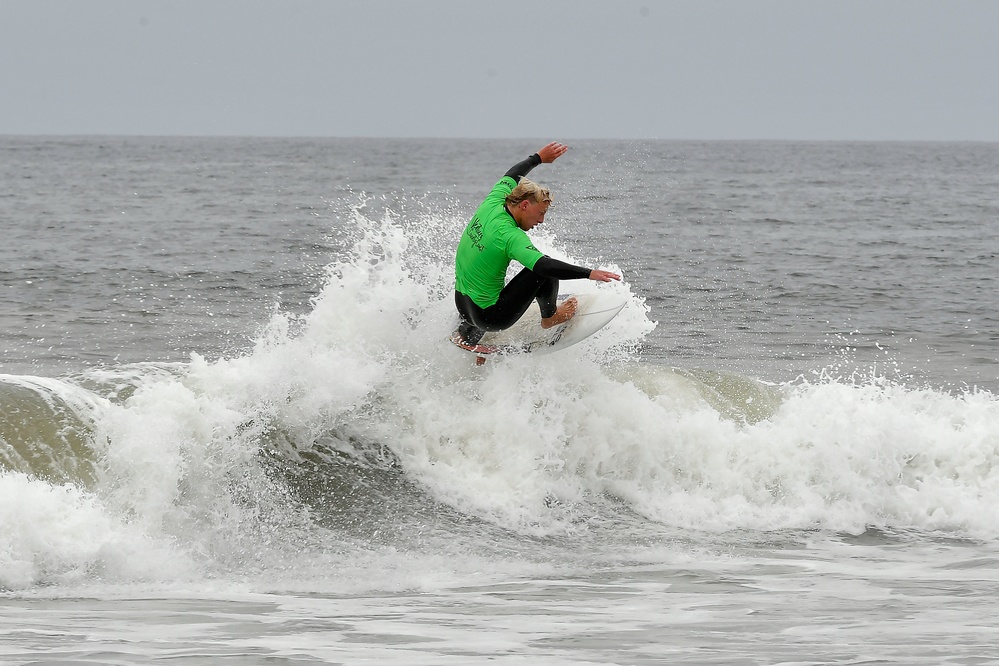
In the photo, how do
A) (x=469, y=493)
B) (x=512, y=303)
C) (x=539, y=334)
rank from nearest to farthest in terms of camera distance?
(x=512, y=303) < (x=469, y=493) < (x=539, y=334)

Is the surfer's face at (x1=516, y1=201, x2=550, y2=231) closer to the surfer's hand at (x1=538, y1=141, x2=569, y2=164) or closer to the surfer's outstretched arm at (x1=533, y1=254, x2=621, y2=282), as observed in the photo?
the surfer's outstretched arm at (x1=533, y1=254, x2=621, y2=282)

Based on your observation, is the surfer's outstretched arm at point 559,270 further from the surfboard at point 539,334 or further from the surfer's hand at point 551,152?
the surfer's hand at point 551,152

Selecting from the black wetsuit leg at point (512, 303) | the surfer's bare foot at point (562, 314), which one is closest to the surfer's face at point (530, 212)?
the black wetsuit leg at point (512, 303)

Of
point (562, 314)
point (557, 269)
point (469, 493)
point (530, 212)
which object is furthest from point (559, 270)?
point (469, 493)

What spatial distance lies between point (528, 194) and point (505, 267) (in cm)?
60

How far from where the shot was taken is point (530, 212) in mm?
8414

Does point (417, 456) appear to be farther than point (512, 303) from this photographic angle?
Yes

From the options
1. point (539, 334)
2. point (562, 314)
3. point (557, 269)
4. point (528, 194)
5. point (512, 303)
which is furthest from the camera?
point (539, 334)

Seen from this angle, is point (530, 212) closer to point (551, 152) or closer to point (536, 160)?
point (536, 160)

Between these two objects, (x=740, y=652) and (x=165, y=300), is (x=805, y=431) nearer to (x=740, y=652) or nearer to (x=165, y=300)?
(x=740, y=652)

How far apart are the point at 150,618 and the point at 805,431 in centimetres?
592

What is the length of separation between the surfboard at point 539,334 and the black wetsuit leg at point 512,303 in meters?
0.22

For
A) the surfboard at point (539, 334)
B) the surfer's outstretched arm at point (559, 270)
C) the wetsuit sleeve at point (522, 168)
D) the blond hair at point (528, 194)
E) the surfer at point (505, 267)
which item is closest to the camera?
the surfer's outstretched arm at point (559, 270)

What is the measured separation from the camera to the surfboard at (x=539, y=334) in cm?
926
